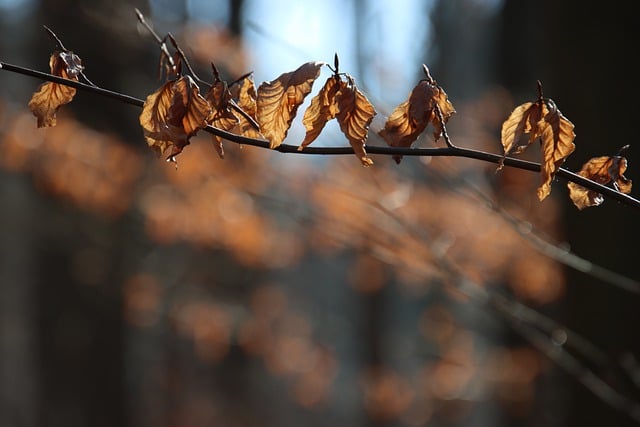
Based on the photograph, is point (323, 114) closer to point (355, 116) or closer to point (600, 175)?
point (355, 116)

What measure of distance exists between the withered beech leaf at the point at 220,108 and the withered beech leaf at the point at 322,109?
0.12 meters

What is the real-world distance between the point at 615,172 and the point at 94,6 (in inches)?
173

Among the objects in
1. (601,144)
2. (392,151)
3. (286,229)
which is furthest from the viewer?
(286,229)

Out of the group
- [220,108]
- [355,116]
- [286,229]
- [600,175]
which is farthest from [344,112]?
[286,229]

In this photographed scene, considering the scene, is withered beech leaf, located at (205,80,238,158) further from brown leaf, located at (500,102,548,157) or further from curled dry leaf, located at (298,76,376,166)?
brown leaf, located at (500,102,548,157)

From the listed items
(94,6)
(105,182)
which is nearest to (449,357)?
(105,182)

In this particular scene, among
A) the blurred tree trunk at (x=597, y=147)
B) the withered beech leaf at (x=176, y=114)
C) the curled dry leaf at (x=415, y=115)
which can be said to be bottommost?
the withered beech leaf at (x=176, y=114)

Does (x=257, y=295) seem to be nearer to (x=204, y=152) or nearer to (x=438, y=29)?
(x=204, y=152)

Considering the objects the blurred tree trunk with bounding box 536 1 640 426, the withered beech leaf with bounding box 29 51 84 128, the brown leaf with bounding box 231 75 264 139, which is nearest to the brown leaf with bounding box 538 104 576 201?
the brown leaf with bounding box 231 75 264 139

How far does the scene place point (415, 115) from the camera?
100 cm

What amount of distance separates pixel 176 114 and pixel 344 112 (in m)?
0.24

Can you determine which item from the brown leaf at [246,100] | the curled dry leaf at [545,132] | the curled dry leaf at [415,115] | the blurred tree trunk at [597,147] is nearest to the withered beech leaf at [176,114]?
the brown leaf at [246,100]

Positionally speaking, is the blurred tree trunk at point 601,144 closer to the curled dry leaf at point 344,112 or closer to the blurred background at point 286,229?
the blurred background at point 286,229

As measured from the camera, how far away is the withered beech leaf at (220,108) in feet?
3.47
